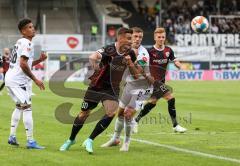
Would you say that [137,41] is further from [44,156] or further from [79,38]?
[79,38]

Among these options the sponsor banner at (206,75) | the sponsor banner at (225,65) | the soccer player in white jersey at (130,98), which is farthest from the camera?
the sponsor banner at (225,65)

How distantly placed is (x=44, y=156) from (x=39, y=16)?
4987 cm

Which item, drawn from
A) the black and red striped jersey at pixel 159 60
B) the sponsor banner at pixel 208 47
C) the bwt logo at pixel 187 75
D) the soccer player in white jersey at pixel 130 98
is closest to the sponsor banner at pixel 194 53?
the sponsor banner at pixel 208 47

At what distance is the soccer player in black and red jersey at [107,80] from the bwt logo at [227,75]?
41472 mm

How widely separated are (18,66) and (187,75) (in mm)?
40604

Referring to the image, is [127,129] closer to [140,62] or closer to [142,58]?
[140,62]

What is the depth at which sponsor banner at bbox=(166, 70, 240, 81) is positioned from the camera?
170ft

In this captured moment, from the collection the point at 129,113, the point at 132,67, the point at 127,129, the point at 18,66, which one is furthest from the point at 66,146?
the point at 132,67

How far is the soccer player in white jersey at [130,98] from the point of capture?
12461mm

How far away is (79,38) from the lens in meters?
52.3

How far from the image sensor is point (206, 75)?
173 ft

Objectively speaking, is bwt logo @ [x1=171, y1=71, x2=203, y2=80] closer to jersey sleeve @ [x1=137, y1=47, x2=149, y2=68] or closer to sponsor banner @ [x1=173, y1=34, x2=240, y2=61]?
sponsor banner @ [x1=173, y1=34, x2=240, y2=61]

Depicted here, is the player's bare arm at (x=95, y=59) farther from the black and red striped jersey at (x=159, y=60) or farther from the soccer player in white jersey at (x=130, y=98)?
the black and red striped jersey at (x=159, y=60)

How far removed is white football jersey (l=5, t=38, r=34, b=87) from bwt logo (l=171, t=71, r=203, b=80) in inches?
1553
